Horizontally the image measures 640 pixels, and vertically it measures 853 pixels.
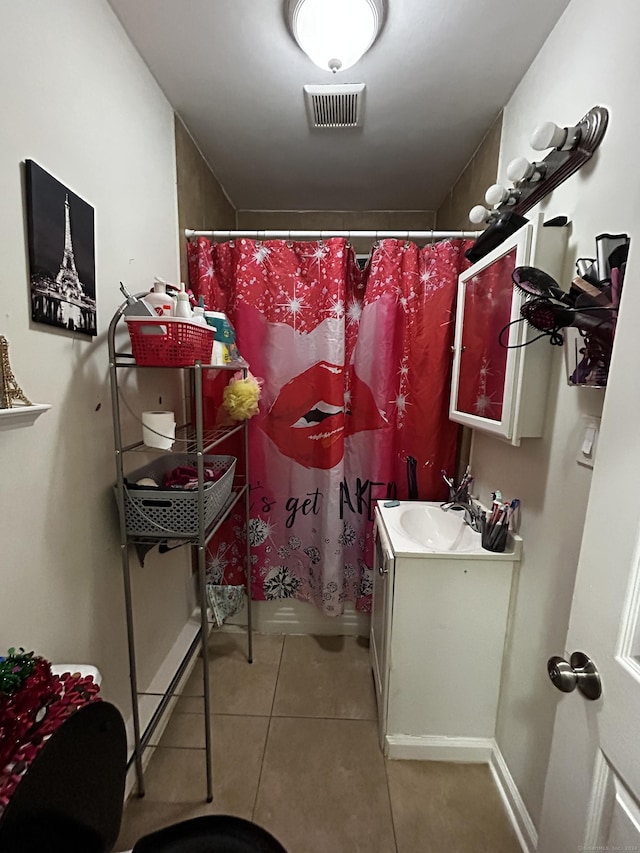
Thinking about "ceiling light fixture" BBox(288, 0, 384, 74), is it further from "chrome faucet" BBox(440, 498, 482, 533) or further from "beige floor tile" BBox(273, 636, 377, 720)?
"beige floor tile" BBox(273, 636, 377, 720)

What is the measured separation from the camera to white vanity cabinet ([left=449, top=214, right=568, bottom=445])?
1047mm

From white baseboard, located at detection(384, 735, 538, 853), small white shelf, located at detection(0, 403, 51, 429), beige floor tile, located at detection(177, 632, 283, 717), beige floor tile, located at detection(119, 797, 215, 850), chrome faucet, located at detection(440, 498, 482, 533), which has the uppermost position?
small white shelf, located at detection(0, 403, 51, 429)

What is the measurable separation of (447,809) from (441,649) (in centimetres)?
48

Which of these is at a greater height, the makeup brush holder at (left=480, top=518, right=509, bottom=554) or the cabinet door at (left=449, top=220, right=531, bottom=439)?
the cabinet door at (left=449, top=220, right=531, bottom=439)

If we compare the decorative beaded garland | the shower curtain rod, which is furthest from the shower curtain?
the decorative beaded garland

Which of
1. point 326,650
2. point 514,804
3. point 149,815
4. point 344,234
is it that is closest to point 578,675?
point 514,804

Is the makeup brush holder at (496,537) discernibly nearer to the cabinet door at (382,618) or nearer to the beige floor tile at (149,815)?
the cabinet door at (382,618)

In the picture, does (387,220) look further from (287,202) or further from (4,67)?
(4,67)

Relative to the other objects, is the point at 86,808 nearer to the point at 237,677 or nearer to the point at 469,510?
the point at 237,677

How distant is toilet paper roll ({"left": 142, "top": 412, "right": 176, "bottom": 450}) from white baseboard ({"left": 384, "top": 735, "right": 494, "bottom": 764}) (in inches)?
53.5

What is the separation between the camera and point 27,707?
1.90 feet

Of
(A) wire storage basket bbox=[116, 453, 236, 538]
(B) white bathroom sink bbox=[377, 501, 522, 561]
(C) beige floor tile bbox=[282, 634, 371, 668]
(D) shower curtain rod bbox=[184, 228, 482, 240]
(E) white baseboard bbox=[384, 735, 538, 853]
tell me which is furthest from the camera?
(C) beige floor tile bbox=[282, 634, 371, 668]

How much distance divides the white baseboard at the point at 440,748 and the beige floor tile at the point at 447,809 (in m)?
0.02

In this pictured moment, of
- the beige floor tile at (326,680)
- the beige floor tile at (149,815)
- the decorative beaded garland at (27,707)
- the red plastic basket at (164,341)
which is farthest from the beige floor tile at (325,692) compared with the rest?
the red plastic basket at (164,341)
